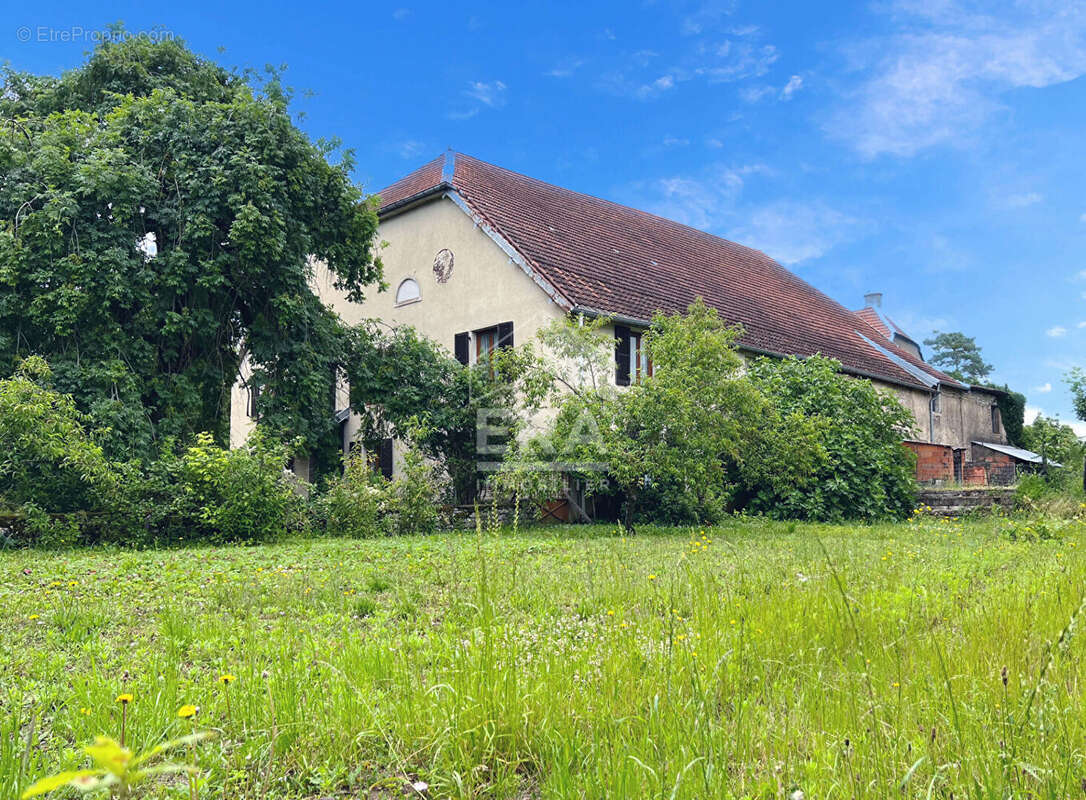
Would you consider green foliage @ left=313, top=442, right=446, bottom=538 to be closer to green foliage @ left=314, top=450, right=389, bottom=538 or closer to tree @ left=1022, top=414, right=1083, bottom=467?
green foliage @ left=314, top=450, right=389, bottom=538

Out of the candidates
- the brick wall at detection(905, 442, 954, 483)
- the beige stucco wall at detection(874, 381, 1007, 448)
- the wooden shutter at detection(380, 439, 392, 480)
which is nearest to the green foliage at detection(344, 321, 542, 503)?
the wooden shutter at detection(380, 439, 392, 480)

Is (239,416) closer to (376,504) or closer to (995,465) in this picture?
(376,504)

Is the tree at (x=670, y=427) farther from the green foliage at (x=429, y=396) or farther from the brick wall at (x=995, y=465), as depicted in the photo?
the brick wall at (x=995, y=465)

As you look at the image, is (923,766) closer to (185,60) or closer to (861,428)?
(861,428)

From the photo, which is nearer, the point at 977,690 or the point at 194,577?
the point at 977,690

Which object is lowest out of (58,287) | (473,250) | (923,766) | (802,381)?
(923,766)

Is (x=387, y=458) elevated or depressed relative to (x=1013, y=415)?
depressed

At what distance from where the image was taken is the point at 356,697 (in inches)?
121

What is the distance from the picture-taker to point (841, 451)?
16.2m

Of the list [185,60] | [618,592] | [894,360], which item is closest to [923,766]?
[618,592]

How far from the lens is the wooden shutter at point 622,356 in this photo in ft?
57.0

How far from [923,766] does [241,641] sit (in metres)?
3.54

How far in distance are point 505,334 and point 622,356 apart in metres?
2.96

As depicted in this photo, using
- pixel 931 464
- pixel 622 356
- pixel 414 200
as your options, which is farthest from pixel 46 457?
pixel 931 464
